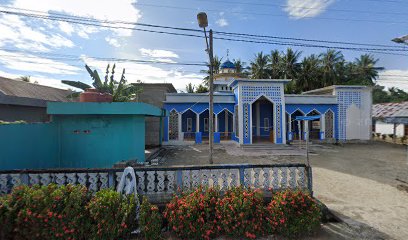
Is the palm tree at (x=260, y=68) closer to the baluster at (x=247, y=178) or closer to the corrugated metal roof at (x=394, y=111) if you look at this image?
the corrugated metal roof at (x=394, y=111)

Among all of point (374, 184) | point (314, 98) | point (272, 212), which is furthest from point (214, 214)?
point (314, 98)

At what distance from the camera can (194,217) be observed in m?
3.10

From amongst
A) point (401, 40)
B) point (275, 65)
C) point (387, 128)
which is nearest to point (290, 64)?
point (275, 65)

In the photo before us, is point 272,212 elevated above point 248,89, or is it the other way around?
point 248,89

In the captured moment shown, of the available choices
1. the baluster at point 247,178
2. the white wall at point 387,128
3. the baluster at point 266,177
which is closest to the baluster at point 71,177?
the baluster at point 247,178

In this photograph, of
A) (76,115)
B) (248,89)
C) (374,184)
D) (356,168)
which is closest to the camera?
(76,115)

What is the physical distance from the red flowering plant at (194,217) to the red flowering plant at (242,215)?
144mm

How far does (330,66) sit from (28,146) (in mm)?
34651

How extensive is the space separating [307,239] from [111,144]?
5.36 metres

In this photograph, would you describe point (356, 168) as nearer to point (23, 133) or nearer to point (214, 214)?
point (214, 214)

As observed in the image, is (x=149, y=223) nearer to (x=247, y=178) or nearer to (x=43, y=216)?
(x=43, y=216)

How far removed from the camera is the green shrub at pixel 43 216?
9.20 feet

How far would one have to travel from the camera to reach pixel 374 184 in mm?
6195

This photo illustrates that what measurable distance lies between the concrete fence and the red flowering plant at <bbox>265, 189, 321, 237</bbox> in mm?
554
